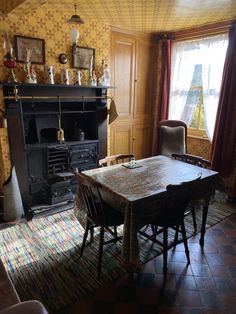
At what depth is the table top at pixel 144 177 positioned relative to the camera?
1.94 meters

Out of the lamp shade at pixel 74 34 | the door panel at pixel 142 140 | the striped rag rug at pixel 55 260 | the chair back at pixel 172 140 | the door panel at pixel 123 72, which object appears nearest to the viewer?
the striped rag rug at pixel 55 260

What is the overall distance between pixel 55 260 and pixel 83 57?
279cm

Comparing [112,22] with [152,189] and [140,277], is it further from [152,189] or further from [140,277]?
[140,277]

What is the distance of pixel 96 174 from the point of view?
91.6 inches

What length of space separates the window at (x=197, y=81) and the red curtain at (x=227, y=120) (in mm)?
195

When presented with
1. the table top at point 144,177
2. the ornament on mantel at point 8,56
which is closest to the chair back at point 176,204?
the table top at point 144,177

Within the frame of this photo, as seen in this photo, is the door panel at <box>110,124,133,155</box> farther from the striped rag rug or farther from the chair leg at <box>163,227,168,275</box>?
the chair leg at <box>163,227,168,275</box>

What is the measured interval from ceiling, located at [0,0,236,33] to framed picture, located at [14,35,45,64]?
298mm

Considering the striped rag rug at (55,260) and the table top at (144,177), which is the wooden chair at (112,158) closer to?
the table top at (144,177)

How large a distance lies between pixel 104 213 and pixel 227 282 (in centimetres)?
121

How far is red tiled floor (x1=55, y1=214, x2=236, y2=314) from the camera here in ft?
5.80

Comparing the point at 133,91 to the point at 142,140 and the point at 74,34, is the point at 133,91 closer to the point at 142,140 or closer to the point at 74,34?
the point at 142,140

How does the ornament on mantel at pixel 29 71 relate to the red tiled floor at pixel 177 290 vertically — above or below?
above

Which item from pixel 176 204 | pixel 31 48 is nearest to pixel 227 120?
pixel 176 204
